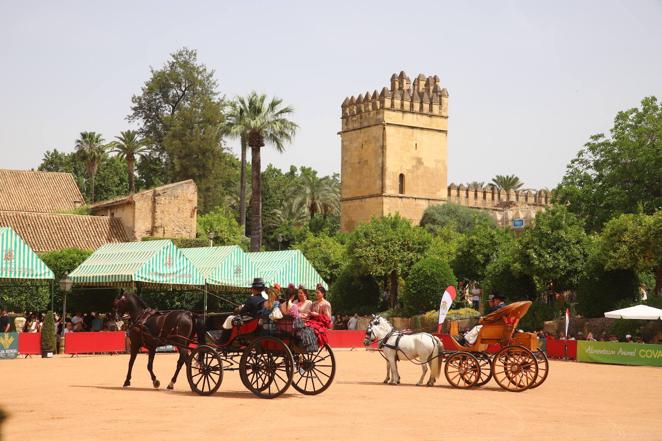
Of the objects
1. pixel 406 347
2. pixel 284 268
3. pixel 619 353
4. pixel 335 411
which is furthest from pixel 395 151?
pixel 335 411

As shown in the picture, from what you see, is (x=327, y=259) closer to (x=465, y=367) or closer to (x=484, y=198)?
(x=484, y=198)

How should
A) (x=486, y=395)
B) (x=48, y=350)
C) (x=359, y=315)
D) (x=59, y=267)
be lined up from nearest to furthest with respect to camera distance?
1. (x=486, y=395)
2. (x=48, y=350)
3. (x=59, y=267)
4. (x=359, y=315)

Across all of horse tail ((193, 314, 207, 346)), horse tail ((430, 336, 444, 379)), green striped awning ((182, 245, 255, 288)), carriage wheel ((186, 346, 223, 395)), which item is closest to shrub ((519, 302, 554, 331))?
green striped awning ((182, 245, 255, 288))

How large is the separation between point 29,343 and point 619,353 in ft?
56.4

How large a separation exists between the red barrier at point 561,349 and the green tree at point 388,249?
16564mm

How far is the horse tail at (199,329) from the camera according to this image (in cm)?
1816

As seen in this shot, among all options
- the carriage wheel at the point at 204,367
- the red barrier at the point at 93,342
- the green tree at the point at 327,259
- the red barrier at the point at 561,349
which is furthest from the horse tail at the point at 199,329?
the green tree at the point at 327,259

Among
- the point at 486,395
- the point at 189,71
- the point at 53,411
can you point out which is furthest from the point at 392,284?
the point at 53,411

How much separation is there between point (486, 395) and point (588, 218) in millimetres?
37936

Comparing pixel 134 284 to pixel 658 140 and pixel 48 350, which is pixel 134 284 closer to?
pixel 48 350

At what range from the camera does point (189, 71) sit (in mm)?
72438

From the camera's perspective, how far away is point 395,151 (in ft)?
261

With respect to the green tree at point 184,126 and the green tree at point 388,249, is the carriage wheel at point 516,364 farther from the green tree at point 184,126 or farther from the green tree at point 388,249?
the green tree at point 184,126

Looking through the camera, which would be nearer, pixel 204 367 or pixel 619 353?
pixel 204 367
